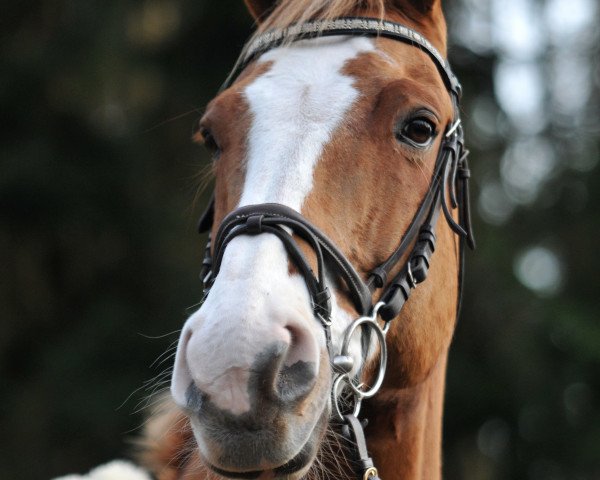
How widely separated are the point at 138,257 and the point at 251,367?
794cm

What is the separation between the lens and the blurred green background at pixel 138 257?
9133 mm

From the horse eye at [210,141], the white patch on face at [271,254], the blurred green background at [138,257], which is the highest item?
the white patch on face at [271,254]

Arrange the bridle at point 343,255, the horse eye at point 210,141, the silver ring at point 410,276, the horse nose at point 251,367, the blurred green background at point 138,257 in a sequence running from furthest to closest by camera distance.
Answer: the blurred green background at point 138,257 → the horse eye at point 210,141 → the silver ring at point 410,276 → the bridle at point 343,255 → the horse nose at point 251,367

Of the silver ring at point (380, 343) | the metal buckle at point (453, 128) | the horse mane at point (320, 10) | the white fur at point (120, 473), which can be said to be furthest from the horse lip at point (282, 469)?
the horse mane at point (320, 10)

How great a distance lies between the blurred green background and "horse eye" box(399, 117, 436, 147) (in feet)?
21.1

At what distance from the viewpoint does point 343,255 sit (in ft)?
7.84

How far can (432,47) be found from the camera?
9.98 ft

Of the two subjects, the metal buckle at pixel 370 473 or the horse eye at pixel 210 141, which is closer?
Result: the metal buckle at pixel 370 473

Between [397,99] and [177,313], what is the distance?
6749mm

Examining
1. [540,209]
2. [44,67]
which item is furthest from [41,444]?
[540,209]

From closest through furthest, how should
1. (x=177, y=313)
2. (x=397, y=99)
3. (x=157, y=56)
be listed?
1. (x=397, y=99)
2. (x=177, y=313)
3. (x=157, y=56)

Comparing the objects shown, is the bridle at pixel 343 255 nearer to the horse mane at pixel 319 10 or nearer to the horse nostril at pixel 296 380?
the horse mane at pixel 319 10

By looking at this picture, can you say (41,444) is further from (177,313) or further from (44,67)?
(44,67)

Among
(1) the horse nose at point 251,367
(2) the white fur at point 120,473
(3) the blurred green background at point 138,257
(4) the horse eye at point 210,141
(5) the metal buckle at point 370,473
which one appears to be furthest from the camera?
(3) the blurred green background at point 138,257
